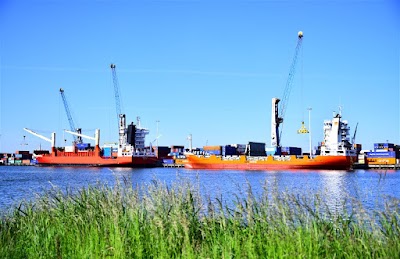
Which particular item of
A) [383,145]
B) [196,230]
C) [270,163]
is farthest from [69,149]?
[196,230]

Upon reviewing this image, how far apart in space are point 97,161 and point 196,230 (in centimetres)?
11439

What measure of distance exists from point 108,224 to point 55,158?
125 meters

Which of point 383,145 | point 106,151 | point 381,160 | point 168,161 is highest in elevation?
point 383,145

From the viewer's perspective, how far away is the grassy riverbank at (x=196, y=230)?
8117 mm

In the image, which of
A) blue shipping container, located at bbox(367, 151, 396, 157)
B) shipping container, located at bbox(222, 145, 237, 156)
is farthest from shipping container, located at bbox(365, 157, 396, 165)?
shipping container, located at bbox(222, 145, 237, 156)

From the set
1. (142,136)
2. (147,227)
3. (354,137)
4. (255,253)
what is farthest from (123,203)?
(142,136)

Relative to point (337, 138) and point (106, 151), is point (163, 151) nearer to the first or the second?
point (106, 151)

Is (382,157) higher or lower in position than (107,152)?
lower

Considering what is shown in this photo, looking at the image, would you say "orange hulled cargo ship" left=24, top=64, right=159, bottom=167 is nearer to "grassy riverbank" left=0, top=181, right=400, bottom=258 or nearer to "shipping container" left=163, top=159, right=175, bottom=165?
"shipping container" left=163, top=159, right=175, bottom=165

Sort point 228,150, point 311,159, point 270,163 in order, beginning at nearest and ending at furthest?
point 311,159, point 270,163, point 228,150

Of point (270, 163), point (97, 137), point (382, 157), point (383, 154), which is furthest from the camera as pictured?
point (97, 137)

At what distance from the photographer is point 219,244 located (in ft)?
29.9

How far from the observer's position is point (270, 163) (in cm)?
10012

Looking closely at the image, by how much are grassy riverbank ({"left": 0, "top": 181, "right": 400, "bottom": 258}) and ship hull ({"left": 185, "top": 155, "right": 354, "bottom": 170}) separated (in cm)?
8527
